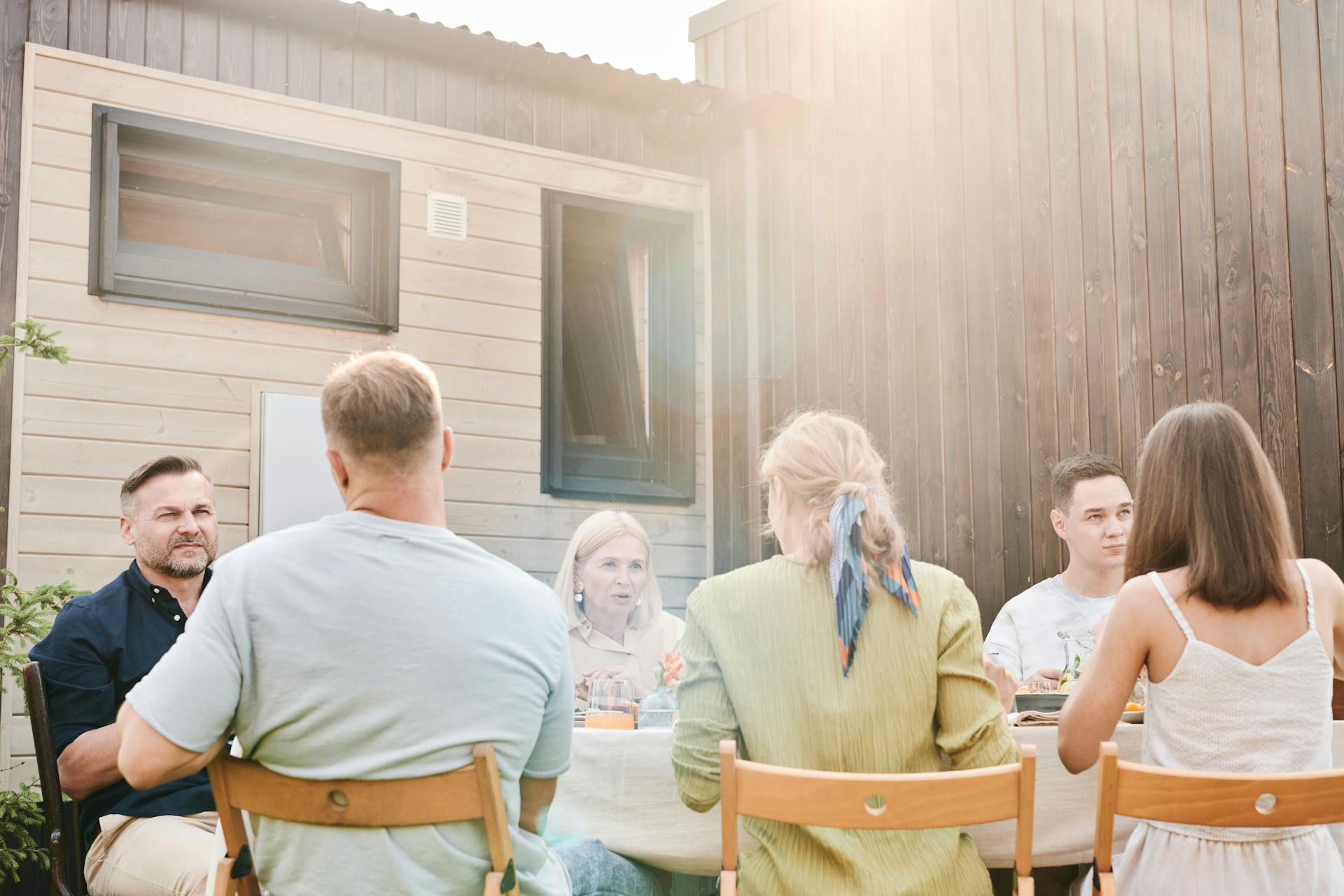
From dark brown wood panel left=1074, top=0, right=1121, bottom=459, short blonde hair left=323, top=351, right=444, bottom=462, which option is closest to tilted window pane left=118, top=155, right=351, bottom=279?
dark brown wood panel left=1074, top=0, right=1121, bottom=459

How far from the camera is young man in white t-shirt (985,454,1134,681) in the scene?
4.02 meters

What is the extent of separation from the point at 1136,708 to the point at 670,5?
6075 mm

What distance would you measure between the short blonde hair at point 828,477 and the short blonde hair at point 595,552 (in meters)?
2.04

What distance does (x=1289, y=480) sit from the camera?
3908 millimetres

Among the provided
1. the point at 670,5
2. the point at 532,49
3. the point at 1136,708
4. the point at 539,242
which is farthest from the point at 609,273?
the point at 1136,708

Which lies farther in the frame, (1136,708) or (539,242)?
(539,242)

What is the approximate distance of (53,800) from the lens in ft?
8.48

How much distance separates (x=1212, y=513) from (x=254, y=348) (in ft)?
13.2

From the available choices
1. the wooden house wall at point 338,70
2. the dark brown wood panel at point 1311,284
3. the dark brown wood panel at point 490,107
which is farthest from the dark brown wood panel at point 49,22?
the dark brown wood panel at point 1311,284

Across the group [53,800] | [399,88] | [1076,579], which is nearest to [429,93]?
[399,88]

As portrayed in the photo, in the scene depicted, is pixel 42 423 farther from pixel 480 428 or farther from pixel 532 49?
pixel 532 49

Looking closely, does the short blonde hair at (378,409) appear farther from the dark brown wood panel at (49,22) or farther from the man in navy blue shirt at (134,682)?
the dark brown wood panel at (49,22)

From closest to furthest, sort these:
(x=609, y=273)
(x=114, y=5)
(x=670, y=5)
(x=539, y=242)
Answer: (x=114, y=5) → (x=539, y=242) → (x=609, y=273) → (x=670, y=5)

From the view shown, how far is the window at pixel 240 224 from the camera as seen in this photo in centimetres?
483
